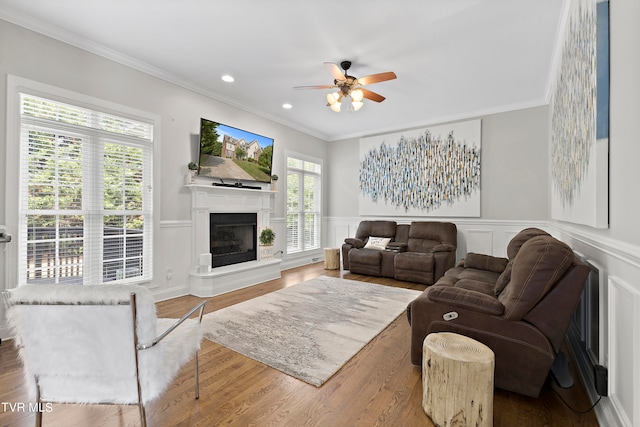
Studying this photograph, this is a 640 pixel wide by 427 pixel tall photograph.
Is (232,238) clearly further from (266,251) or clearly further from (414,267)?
(414,267)

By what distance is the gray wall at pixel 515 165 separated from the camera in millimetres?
4730

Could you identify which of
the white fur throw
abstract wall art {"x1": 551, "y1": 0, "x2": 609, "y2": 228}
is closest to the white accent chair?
the white fur throw


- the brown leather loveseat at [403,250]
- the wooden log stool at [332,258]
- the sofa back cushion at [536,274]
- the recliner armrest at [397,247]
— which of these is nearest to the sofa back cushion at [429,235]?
the brown leather loveseat at [403,250]

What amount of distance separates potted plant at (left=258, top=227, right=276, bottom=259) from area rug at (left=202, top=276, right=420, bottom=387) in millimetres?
995

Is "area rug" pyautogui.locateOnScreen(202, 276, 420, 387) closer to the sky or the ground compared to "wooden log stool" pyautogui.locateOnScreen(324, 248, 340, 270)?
closer to the ground

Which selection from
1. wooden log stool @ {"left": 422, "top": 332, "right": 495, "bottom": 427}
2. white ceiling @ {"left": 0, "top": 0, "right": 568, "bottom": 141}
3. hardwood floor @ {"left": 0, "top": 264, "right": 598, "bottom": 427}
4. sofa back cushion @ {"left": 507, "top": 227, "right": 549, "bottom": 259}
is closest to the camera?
wooden log stool @ {"left": 422, "top": 332, "right": 495, "bottom": 427}

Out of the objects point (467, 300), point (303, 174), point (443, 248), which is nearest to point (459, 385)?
point (467, 300)

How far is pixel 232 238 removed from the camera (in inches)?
191

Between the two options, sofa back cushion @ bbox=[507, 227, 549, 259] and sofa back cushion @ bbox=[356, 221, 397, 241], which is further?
sofa back cushion @ bbox=[356, 221, 397, 241]

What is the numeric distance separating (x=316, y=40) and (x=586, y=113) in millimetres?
2408

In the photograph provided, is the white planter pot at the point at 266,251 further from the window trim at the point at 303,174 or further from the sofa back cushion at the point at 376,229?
the sofa back cushion at the point at 376,229

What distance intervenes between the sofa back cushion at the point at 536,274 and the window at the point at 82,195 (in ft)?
12.7

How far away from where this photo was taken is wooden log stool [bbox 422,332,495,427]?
1.53 metres

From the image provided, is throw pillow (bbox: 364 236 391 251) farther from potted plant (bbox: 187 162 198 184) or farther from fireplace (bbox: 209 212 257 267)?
potted plant (bbox: 187 162 198 184)
